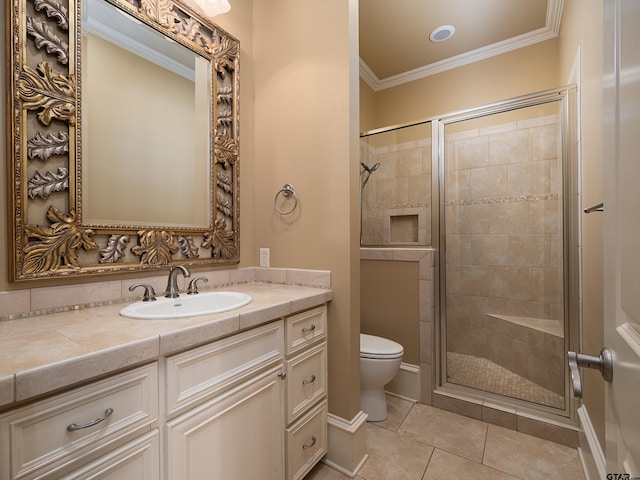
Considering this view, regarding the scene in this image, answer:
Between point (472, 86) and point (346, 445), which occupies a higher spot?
point (472, 86)

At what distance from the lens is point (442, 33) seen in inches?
92.8

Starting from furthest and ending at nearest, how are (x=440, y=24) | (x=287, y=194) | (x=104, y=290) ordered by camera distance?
(x=440, y=24), (x=287, y=194), (x=104, y=290)

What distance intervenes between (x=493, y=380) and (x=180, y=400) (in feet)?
6.76

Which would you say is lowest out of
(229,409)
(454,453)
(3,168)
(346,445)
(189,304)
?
(454,453)

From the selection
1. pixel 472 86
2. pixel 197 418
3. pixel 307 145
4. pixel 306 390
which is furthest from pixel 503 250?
pixel 197 418

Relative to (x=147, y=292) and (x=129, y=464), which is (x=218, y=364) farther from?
(x=147, y=292)

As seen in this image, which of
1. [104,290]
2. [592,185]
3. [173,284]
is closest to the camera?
[104,290]

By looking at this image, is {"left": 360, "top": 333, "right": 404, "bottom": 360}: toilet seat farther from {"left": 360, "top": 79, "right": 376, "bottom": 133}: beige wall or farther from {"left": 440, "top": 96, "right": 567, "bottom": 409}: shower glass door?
{"left": 360, "top": 79, "right": 376, "bottom": 133}: beige wall

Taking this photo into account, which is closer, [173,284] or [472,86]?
[173,284]

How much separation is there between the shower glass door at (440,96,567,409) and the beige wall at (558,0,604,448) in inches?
12.3

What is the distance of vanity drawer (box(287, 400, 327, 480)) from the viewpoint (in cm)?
122

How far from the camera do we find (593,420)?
1.35 meters

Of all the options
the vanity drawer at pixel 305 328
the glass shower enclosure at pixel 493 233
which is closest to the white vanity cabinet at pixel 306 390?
the vanity drawer at pixel 305 328

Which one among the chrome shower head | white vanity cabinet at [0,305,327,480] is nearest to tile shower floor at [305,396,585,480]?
white vanity cabinet at [0,305,327,480]
